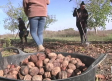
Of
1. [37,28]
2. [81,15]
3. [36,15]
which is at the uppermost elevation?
[81,15]

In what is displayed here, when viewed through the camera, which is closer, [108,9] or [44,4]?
[44,4]

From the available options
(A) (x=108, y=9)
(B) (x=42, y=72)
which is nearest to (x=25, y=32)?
(B) (x=42, y=72)

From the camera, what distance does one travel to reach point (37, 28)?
3.86 m

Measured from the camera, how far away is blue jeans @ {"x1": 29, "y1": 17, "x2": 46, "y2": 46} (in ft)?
12.1

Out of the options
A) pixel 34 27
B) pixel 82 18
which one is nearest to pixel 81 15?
pixel 82 18

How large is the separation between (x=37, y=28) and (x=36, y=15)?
1.16ft

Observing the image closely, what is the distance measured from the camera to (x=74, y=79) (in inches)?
42.6

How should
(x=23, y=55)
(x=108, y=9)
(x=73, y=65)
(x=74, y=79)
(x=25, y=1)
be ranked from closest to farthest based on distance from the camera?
(x=74, y=79) → (x=73, y=65) → (x=23, y=55) → (x=25, y=1) → (x=108, y=9)

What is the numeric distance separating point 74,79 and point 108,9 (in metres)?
17.7

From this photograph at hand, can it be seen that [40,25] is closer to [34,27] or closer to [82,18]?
[34,27]

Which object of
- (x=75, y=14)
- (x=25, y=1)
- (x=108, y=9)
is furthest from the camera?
(x=108, y=9)

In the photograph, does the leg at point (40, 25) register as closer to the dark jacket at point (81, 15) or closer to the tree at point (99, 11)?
the dark jacket at point (81, 15)

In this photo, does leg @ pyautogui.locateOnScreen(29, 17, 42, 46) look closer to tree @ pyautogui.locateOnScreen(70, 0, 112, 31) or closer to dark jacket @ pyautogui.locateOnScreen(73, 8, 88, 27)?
dark jacket @ pyautogui.locateOnScreen(73, 8, 88, 27)

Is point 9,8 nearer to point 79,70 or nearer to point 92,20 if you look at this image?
point 92,20
